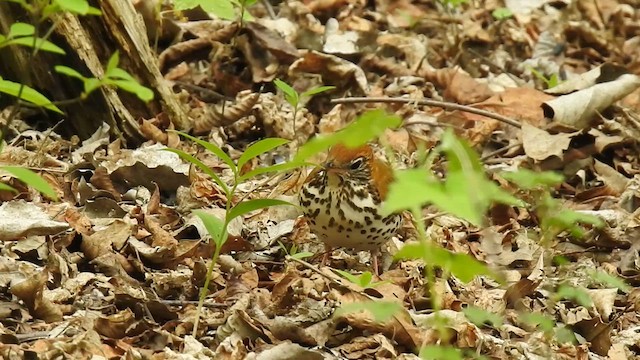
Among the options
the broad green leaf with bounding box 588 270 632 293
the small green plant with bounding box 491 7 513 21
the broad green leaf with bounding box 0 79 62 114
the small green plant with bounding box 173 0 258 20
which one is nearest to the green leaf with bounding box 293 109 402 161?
the broad green leaf with bounding box 0 79 62 114

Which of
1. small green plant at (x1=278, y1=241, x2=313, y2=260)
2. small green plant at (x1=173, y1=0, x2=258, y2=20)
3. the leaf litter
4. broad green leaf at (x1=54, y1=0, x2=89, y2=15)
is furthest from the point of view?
small green plant at (x1=173, y1=0, x2=258, y2=20)

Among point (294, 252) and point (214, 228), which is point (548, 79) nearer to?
point (294, 252)

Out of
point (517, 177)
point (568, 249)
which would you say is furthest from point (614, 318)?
point (517, 177)

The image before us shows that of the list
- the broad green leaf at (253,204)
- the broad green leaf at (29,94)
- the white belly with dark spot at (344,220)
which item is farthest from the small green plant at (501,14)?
the broad green leaf at (29,94)

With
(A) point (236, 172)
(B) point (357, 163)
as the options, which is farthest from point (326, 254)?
(A) point (236, 172)

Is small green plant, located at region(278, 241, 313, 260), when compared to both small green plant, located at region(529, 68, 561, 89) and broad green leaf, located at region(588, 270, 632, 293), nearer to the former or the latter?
broad green leaf, located at region(588, 270, 632, 293)

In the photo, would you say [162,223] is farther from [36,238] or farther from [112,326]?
[112,326]
